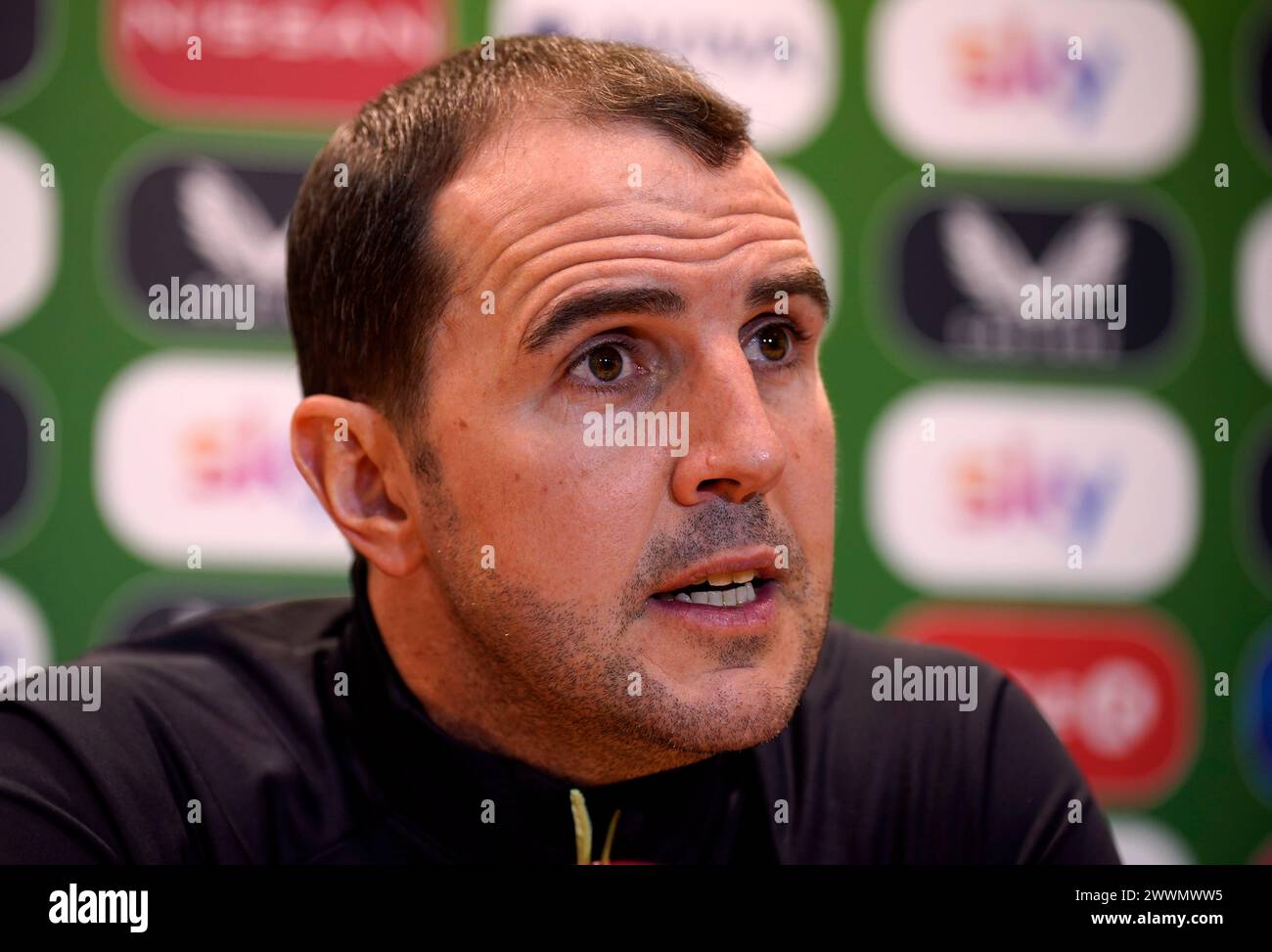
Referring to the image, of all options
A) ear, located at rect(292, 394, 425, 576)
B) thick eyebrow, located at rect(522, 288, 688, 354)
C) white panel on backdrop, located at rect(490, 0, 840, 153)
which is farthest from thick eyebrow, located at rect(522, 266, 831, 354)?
white panel on backdrop, located at rect(490, 0, 840, 153)

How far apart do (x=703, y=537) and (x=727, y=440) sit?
4.1 inches

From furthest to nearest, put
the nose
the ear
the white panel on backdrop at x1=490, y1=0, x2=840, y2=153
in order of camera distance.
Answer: the white panel on backdrop at x1=490, y1=0, x2=840, y2=153
the ear
the nose

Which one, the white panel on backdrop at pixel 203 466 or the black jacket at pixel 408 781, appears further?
the white panel on backdrop at pixel 203 466

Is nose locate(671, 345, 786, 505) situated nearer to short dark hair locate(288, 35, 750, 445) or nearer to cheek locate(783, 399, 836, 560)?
cheek locate(783, 399, 836, 560)

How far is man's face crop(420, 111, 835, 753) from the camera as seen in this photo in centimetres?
143

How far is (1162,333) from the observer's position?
314 cm

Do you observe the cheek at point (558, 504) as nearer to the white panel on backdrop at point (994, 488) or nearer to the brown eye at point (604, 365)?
the brown eye at point (604, 365)

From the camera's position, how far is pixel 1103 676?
3.08 metres

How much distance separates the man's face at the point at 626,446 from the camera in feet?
4.69

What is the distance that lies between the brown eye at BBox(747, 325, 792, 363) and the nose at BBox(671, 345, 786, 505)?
117 millimetres

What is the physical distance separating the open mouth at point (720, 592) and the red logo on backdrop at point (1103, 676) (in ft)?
5.38

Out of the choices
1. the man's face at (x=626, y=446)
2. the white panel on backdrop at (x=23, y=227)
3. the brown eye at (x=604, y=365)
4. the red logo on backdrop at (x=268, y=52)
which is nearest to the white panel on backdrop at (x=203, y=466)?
the white panel on backdrop at (x=23, y=227)

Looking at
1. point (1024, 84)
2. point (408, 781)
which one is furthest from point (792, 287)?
point (1024, 84)
